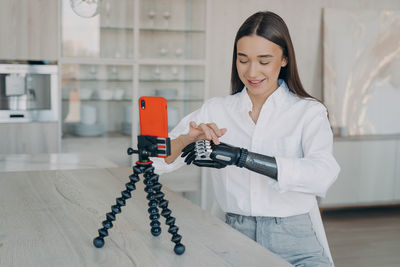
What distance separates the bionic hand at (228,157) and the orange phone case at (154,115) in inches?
13.1

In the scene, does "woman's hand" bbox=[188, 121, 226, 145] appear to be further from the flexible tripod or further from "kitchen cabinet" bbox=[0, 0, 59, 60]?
"kitchen cabinet" bbox=[0, 0, 59, 60]

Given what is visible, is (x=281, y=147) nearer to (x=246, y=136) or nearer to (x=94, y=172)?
(x=246, y=136)

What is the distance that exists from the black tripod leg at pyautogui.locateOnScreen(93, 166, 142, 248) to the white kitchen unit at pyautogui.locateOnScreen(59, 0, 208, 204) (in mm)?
3049

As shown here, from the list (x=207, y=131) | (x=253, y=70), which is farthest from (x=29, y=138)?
(x=207, y=131)

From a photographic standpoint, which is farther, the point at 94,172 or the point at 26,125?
the point at 26,125

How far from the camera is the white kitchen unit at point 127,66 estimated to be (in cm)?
420

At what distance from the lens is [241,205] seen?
71.7 inches

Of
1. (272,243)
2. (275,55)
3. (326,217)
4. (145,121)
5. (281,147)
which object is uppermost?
(275,55)

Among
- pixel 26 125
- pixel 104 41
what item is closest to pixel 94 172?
pixel 26 125

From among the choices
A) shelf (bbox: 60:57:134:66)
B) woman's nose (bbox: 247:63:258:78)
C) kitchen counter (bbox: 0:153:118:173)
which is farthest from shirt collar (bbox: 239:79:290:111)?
shelf (bbox: 60:57:134:66)

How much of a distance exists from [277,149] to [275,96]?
0.20 metres

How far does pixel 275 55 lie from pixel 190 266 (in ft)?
3.02

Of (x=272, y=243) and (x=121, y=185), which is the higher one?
(x=121, y=185)

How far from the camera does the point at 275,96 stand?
1912mm
